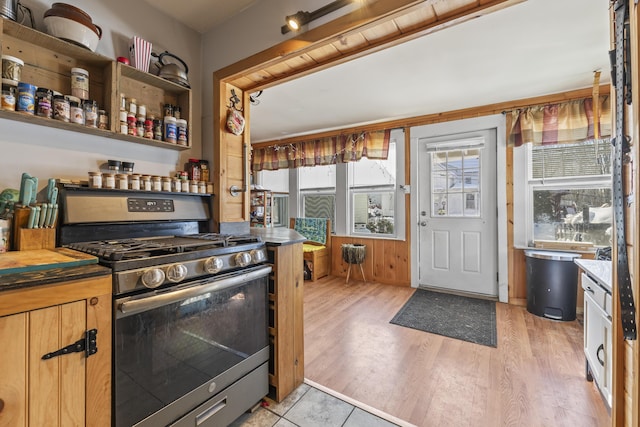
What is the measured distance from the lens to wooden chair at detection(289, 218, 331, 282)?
4148mm

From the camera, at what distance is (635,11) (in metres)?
0.78

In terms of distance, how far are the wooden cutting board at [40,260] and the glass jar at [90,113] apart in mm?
638

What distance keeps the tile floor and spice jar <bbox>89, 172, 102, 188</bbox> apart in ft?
4.48

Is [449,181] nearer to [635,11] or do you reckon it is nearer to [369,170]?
[369,170]

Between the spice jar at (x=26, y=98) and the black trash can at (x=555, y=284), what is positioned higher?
the spice jar at (x=26, y=98)

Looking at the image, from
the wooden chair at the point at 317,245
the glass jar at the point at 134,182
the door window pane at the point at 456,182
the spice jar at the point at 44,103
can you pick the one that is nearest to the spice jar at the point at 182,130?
the glass jar at the point at 134,182

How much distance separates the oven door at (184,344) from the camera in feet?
3.11

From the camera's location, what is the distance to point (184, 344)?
3.67 ft

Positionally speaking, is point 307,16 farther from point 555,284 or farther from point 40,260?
point 555,284

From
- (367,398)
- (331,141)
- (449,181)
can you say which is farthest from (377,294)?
(331,141)

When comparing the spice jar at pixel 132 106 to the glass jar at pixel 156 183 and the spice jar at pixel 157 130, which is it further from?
the glass jar at pixel 156 183

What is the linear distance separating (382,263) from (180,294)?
333 cm

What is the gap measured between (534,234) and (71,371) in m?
3.93

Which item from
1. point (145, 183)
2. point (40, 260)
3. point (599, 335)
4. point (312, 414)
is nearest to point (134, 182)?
point (145, 183)
